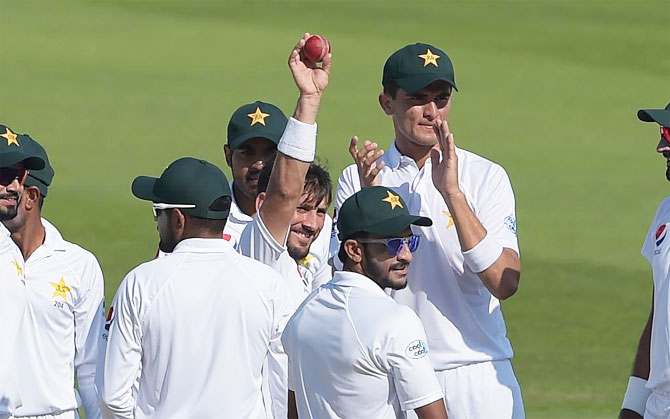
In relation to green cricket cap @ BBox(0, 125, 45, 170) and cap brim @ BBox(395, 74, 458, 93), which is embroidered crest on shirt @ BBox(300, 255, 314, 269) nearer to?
cap brim @ BBox(395, 74, 458, 93)

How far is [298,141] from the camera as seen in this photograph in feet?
17.5

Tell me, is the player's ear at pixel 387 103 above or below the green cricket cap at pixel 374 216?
above

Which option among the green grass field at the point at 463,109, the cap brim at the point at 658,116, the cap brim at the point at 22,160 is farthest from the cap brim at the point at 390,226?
the green grass field at the point at 463,109

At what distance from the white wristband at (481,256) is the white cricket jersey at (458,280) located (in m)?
0.18

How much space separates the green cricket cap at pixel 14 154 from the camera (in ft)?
18.9

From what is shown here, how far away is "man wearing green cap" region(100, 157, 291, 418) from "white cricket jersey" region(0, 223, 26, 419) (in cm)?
33

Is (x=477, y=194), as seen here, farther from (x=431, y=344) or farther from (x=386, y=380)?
(x=386, y=380)

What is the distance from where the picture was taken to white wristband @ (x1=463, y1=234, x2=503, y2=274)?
5516 mm

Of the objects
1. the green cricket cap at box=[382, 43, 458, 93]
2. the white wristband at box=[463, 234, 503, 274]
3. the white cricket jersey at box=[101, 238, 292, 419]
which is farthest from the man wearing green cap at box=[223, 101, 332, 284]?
the white cricket jersey at box=[101, 238, 292, 419]

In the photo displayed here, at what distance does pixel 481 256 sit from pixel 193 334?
4.10 feet

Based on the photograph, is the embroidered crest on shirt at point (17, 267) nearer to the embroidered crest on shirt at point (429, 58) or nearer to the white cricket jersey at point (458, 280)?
the white cricket jersey at point (458, 280)

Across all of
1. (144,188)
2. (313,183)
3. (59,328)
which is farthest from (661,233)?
(59,328)

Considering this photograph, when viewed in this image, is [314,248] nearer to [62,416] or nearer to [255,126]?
[255,126]

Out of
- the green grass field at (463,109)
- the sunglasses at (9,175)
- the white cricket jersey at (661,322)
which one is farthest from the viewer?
the green grass field at (463,109)
